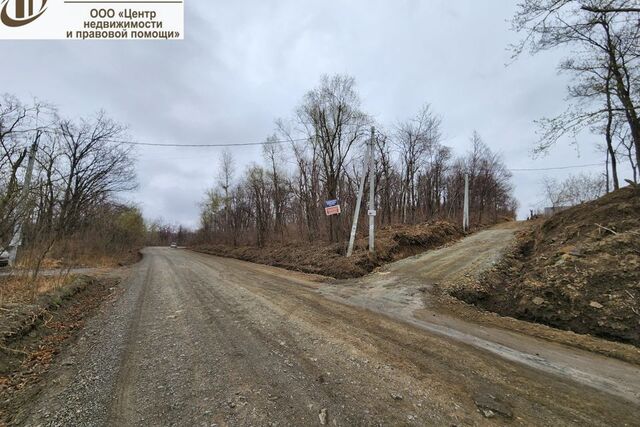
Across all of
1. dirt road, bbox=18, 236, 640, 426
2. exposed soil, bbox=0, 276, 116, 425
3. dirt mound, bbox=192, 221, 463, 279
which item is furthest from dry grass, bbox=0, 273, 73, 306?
dirt mound, bbox=192, 221, 463, 279

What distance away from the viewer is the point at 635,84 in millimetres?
10891

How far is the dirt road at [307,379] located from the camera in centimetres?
274

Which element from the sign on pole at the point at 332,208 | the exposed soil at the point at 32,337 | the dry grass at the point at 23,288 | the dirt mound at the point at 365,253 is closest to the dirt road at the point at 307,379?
the exposed soil at the point at 32,337

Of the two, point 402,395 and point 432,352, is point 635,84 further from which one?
point 402,395

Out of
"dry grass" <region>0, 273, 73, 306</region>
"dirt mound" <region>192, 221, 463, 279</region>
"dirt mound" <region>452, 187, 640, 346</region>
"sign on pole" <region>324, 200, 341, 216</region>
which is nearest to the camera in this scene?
"dirt mound" <region>452, 187, 640, 346</region>

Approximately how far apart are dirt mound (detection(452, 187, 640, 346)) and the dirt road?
131 cm

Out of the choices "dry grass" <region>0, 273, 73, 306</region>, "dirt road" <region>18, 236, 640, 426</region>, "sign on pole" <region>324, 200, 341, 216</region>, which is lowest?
"dirt road" <region>18, 236, 640, 426</region>

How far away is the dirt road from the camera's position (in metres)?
2.74

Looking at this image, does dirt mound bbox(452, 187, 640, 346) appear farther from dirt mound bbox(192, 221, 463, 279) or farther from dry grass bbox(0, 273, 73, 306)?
dry grass bbox(0, 273, 73, 306)

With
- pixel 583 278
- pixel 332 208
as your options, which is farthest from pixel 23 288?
pixel 583 278

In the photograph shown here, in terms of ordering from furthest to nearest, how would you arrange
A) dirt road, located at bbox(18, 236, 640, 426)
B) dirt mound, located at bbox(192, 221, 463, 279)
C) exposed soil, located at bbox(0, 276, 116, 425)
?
1. dirt mound, located at bbox(192, 221, 463, 279)
2. exposed soil, located at bbox(0, 276, 116, 425)
3. dirt road, located at bbox(18, 236, 640, 426)

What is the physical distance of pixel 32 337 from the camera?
4793mm

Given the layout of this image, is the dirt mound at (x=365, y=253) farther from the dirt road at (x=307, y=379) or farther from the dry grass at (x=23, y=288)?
the dry grass at (x=23, y=288)

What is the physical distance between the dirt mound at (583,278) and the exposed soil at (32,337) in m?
8.17
